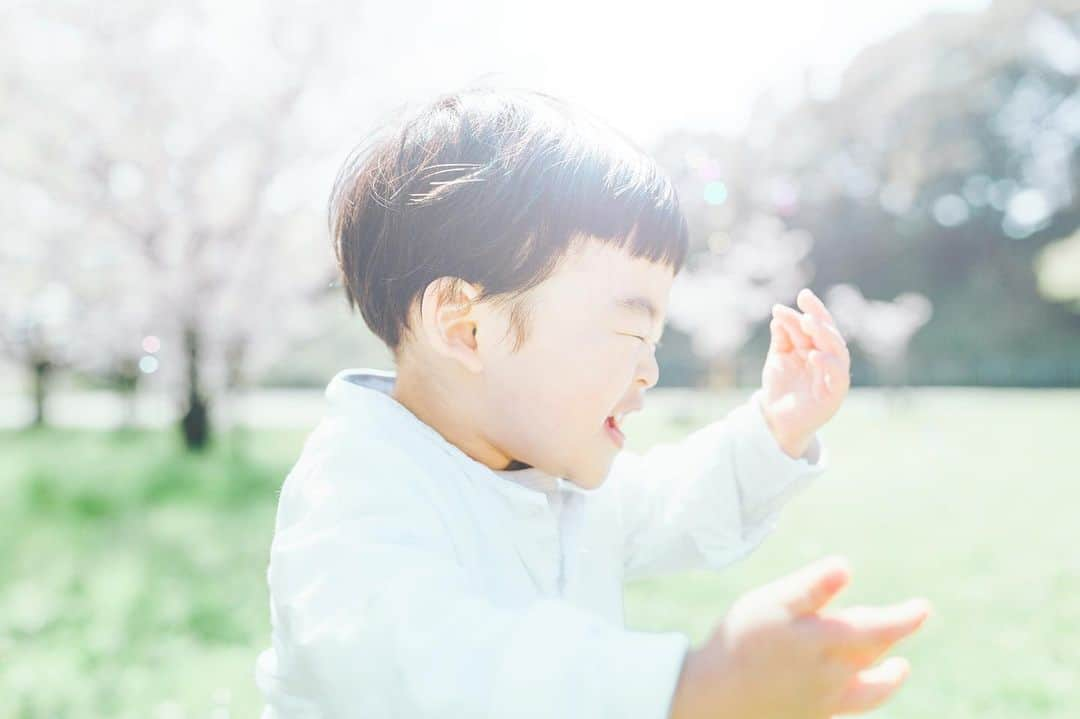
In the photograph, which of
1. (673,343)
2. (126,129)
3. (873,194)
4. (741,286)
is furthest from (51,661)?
(873,194)

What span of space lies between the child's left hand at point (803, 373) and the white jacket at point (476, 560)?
0.10 feet

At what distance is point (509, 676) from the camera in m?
0.81

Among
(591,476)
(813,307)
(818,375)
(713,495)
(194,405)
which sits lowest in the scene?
(194,405)

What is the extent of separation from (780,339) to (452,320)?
1.67 ft

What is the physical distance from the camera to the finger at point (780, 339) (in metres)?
1.45

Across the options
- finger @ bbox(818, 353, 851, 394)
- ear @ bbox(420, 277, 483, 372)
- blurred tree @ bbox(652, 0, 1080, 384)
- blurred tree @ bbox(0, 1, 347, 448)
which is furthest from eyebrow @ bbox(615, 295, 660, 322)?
blurred tree @ bbox(652, 0, 1080, 384)

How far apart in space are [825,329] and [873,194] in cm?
2607

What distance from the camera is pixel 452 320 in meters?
1.27

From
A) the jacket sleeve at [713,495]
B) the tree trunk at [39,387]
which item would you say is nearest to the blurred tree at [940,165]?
the tree trunk at [39,387]

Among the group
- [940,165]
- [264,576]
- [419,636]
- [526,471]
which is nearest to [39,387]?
[264,576]

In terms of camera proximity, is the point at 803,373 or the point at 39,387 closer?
the point at 803,373

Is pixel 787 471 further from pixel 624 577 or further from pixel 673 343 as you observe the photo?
pixel 673 343

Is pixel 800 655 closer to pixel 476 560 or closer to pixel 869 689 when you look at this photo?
pixel 869 689

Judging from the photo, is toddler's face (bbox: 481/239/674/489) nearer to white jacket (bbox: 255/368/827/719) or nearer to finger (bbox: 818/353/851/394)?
white jacket (bbox: 255/368/827/719)
